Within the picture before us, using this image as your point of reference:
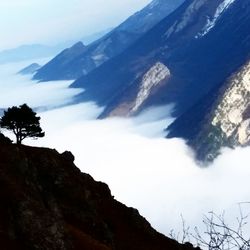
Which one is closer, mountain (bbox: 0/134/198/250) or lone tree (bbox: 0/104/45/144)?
mountain (bbox: 0/134/198/250)

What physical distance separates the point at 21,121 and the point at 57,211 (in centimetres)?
2007

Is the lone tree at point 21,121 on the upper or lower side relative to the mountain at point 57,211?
upper

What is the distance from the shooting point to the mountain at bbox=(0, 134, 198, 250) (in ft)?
180

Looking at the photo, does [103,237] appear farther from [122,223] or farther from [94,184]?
[94,184]

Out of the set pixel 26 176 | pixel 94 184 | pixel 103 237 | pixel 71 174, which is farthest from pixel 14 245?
pixel 94 184

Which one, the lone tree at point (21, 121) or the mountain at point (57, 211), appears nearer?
the mountain at point (57, 211)

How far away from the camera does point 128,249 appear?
77188 millimetres

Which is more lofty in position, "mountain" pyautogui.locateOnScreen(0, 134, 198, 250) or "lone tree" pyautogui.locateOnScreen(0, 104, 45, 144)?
"lone tree" pyautogui.locateOnScreen(0, 104, 45, 144)

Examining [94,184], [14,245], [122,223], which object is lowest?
[14,245]

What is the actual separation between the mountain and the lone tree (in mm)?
4814

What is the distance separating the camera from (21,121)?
3346 inches

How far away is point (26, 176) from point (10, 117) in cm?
1804

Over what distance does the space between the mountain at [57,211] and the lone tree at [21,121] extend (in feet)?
15.8

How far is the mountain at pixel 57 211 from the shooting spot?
54812 millimetres
